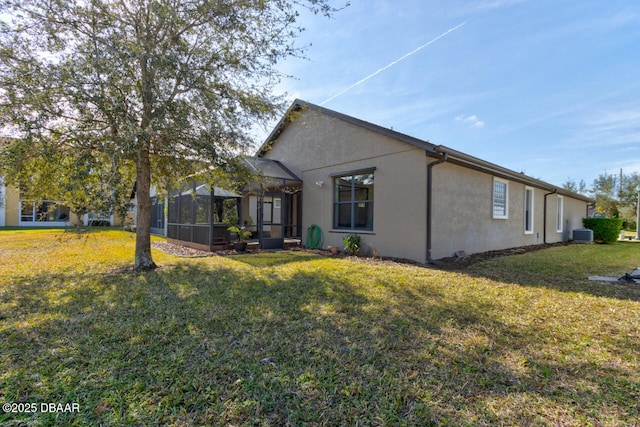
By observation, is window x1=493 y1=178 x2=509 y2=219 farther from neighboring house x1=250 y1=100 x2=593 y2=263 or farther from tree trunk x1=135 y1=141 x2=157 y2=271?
tree trunk x1=135 y1=141 x2=157 y2=271

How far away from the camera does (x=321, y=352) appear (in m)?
2.96

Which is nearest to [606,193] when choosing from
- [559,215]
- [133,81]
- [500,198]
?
[559,215]

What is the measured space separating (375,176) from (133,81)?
21.6 feet

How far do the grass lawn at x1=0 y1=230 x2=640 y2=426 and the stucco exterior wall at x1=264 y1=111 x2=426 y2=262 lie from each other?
2675 millimetres

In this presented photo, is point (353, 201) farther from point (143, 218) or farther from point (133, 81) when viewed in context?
point (133, 81)

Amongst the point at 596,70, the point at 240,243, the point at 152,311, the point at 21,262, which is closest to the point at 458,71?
the point at 596,70

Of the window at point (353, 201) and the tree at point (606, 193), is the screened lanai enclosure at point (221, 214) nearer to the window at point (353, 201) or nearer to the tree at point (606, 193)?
the window at point (353, 201)

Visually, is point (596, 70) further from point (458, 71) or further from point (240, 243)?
point (240, 243)

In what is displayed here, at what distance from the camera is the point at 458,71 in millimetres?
10695

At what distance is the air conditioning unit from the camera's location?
16.0 metres

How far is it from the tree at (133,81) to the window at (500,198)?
865 centimetres

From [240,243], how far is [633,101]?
20.4 m

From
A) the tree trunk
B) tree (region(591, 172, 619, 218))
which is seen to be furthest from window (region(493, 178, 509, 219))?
tree (region(591, 172, 619, 218))

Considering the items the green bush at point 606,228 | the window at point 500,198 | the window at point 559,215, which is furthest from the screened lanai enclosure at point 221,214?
the green bush at point 606,228
